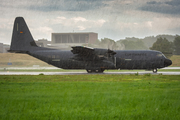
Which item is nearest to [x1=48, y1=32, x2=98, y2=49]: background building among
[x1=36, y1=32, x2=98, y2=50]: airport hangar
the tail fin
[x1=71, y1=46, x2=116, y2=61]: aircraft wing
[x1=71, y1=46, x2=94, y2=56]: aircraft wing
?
[x1=36, y1=32, x2=98, y2=50]: airport hangar

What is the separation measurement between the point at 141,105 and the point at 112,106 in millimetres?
1313

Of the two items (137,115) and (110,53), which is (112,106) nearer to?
(137,115)

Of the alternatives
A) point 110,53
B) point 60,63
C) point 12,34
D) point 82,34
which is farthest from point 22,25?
point 82,34

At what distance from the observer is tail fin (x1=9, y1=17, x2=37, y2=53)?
30.9 metres

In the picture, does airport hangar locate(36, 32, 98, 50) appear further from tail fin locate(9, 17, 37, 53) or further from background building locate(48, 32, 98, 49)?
tail fin locate(9, 17, 37, 53)

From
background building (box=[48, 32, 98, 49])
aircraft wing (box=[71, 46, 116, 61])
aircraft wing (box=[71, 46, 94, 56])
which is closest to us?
aircraft wing (box=[71, 46, 94, 56])

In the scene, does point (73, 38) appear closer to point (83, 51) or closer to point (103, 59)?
point (103, 59)

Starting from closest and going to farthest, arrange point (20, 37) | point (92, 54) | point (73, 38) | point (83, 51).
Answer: point (83, 51) < point (92, 54) < point (20, 37) < point (73, 38)

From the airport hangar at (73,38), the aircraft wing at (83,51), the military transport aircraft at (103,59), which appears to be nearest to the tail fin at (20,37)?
the military transport aircraft at (103,59)

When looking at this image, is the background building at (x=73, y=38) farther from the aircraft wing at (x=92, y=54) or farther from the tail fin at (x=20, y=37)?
the aircraft wing at (x=92, y=54)

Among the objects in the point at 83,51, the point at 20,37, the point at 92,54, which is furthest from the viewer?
the point at 20,37

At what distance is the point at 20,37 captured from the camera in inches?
1221

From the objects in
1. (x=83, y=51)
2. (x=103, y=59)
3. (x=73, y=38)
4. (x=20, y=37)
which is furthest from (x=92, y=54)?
(x=73, y=38)

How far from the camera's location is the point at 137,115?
A: 7.51 m
